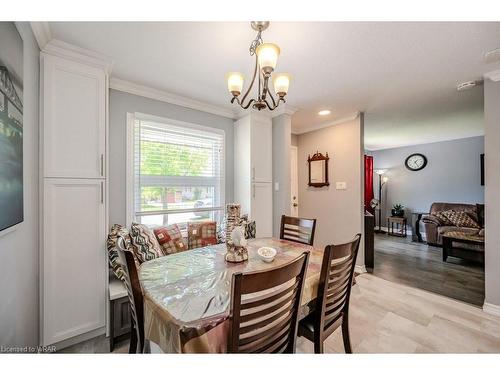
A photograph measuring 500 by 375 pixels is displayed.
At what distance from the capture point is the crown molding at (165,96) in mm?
2235

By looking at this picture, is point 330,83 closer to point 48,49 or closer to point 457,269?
point 48,49

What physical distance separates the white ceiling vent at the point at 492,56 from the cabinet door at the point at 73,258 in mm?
3347

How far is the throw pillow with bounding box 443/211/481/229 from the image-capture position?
4139 millimetres

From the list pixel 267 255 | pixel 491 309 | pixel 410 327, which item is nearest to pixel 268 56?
pixel 267 255

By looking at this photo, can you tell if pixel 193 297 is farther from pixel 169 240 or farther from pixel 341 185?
pixel 341 185

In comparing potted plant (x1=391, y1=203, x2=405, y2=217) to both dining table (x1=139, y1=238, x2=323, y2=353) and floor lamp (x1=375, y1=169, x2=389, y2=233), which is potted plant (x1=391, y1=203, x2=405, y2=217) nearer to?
floor lamp (x1=375, y1=169, x2=389, y2=233)

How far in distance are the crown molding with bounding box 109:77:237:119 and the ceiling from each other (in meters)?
0.07

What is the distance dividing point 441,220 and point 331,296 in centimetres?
476

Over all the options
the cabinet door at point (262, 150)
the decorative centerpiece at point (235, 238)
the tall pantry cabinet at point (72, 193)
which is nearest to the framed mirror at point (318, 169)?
the cabinet door at point (262, 150)

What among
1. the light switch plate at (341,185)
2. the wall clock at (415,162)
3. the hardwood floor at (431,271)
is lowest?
the hardwood floor at (431,271)

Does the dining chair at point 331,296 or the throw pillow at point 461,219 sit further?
the throw pillow at point 461,219

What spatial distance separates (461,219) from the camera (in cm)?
425

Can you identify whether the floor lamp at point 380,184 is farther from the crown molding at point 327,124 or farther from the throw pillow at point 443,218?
the crown molding at point 327,124
